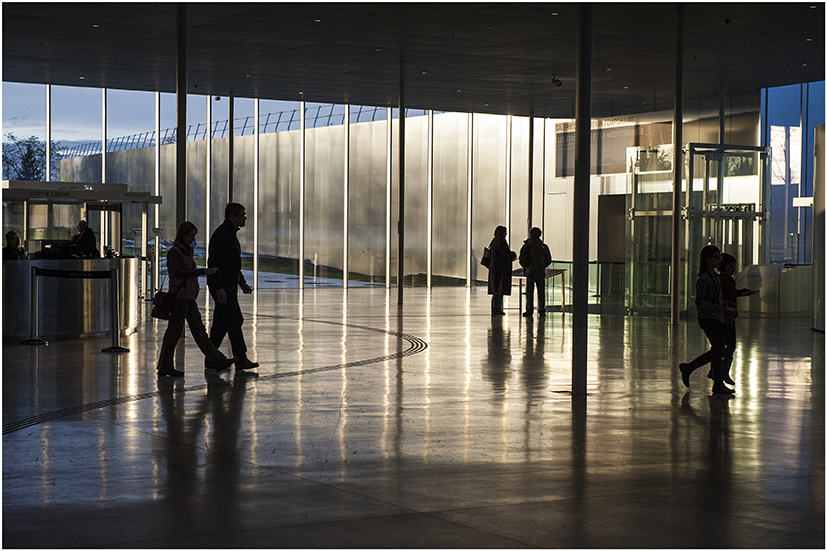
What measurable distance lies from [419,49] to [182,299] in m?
9.40

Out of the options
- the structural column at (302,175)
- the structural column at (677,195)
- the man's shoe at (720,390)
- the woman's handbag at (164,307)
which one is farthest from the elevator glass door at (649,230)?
the structural column at (302,175)

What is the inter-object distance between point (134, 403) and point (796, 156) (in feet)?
67.9

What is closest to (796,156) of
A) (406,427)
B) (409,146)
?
(409,146)

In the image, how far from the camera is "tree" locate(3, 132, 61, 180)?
25078mm

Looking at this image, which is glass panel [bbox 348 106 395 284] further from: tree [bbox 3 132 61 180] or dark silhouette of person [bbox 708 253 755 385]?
dark silhouette of person [bbox 708 253 755 385]

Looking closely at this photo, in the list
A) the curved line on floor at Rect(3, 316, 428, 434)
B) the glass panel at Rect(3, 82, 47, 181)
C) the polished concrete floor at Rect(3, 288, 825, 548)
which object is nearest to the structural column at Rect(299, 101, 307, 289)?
the glass panel at Rect(3, 82, 47, 181)

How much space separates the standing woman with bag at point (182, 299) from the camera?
9.27m

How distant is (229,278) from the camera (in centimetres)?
960

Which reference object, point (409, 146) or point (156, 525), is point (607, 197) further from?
point (156, 525)

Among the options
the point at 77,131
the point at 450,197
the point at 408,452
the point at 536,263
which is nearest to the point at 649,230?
the point at 536,263

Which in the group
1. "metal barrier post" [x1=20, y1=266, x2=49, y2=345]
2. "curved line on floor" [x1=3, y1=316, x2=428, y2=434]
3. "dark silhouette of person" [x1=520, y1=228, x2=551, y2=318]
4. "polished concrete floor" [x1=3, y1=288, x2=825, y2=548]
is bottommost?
"polished concrete floor" [x1=3, y1=288, x2=825, y2=548]

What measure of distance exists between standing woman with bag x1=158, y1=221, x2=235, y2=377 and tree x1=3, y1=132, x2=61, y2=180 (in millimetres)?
17637

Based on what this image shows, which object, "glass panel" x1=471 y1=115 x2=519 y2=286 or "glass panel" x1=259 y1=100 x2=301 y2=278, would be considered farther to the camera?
"glass panel" x1=471 y1=115 x2=519 y2=286

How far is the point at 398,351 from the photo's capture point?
11.6m
